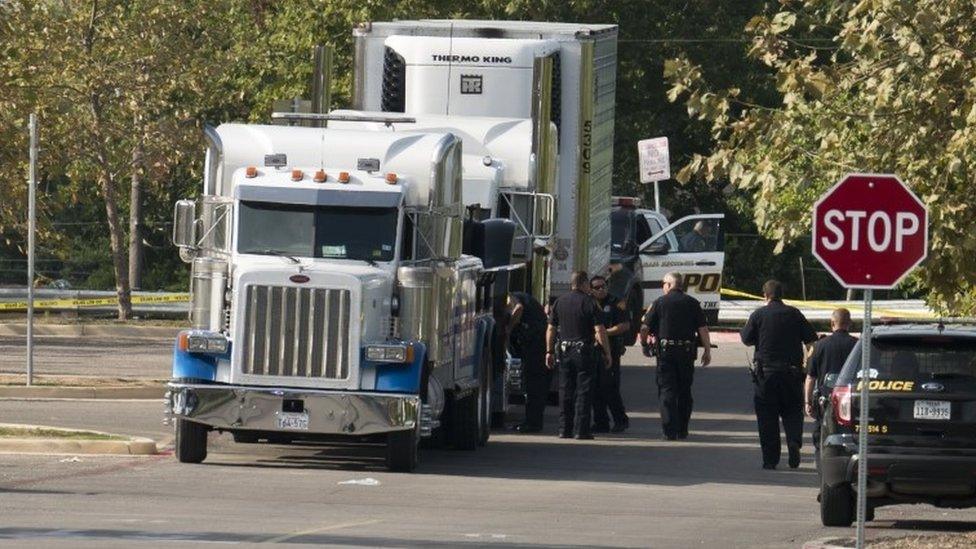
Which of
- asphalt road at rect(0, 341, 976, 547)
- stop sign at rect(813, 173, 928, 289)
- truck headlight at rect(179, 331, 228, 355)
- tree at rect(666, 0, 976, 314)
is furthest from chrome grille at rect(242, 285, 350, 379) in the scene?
stop sign at rect(813, 173, 928, 289)

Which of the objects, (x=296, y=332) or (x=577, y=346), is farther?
(x=577, y=346)

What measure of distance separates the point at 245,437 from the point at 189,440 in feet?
4.23

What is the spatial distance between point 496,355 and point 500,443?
1085 mm

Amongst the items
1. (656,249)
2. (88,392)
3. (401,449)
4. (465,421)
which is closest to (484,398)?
(465,421)

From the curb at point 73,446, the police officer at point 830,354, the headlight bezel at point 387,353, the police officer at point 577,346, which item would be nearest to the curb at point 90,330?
the police officer at point 577,346

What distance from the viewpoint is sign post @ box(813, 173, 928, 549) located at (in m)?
13.1

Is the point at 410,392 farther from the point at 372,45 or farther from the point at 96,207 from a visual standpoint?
the point at 96,207

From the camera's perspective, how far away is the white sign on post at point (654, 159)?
134ft

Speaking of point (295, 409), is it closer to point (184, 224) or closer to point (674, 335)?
point (184, 224)

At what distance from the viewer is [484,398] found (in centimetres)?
2192

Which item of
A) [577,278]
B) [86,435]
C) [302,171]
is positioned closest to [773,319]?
[577,278]

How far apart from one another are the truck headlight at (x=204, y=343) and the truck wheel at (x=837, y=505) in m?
5.55

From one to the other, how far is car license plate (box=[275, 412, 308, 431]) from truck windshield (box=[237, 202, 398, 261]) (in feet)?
4.95

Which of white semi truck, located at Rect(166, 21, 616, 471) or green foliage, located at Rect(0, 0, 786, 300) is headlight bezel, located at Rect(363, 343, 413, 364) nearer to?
white semi truck, located at Rect(166, 21, 616, 471)
